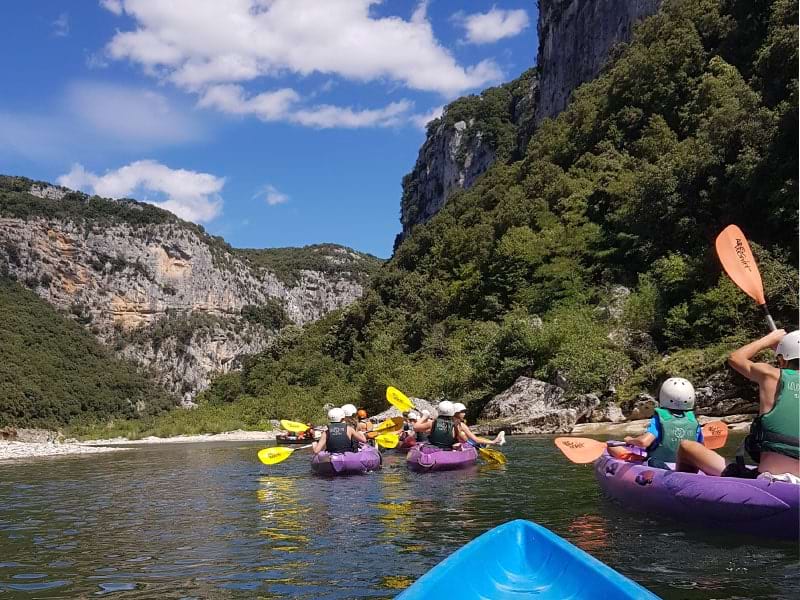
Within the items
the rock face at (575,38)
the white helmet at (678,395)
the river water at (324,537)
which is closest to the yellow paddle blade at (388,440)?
the river water at (324,537)

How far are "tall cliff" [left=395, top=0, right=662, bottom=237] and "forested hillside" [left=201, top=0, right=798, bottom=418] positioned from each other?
19.0 feet

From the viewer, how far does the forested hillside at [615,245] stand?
22031 mm

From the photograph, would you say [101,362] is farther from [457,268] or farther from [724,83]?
[724,83]

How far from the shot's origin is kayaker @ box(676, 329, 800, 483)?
15.6 ft

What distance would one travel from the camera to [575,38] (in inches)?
2199

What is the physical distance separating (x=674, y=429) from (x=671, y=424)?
55 millimetres

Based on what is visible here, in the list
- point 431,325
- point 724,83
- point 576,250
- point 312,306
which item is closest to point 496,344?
point 576,250

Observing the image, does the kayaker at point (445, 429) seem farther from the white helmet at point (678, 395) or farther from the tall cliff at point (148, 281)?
the tall cliff at point (148, 281)

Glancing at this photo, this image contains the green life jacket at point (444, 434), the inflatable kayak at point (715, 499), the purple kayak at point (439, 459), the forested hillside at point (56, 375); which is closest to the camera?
the inflatable kayak at point (715, 499)

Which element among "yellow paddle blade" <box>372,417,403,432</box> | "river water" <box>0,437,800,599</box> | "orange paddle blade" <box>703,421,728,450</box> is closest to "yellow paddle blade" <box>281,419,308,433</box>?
"yellow paddle blade" <box>372,417,403,432</box>

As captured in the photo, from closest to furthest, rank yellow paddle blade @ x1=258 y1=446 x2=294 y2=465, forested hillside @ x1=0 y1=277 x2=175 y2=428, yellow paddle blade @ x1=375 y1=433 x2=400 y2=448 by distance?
yellow paddle blade @ x1=258 y1=446 x2=294 y2=465
yellow paddle blade @ x1=375 y1=433 x2=400 y2=448
forested hillside @ x1=0 y1=277 x2=175 y2=428

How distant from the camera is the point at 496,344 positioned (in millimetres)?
26297

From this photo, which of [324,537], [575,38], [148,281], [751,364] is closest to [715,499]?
[751,364]

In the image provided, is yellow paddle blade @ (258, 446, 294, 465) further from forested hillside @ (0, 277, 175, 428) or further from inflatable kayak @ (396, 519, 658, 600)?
forested hillside @ (0, 277, 175, 428)
